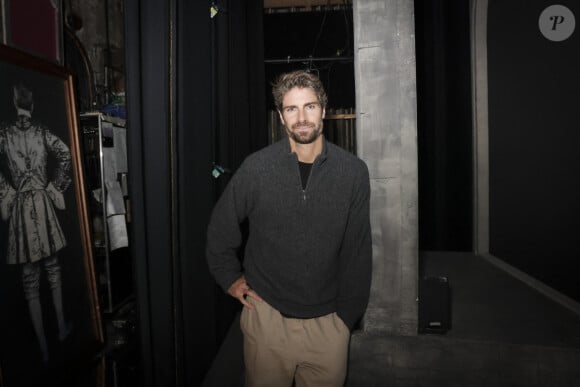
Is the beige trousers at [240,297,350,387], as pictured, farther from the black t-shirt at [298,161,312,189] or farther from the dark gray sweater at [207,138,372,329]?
the black t-shirt at [298,161,312,189]

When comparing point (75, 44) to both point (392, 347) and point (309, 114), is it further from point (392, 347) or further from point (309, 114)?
point (392, 347)

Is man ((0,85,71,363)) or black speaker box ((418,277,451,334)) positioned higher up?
man ((0,85,71,363))

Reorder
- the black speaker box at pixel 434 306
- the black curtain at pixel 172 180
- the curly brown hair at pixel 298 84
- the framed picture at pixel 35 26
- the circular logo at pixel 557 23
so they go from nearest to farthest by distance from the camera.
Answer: the curly brown hair at pixel 298 84
the black curtain at pixel 172 180
the black speaker box at pixel 434 306
the framed picture at pixel 35 26
the circular logo at pixel 557 23

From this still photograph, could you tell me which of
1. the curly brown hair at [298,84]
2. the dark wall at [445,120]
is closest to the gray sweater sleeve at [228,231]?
the curly brown hair at [298,84]

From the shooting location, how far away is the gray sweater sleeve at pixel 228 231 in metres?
1.39

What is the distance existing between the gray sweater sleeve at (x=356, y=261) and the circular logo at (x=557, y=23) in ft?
7.07

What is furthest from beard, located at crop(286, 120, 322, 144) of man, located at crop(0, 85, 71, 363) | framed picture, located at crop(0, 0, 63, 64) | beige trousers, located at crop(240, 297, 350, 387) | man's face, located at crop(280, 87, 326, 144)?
framed picture, located at crop(0, 0, 63, 64)

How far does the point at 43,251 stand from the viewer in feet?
6.99

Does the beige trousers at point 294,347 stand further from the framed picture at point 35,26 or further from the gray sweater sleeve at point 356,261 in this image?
the framed picture at point 35,26

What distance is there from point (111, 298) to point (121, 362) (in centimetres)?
87

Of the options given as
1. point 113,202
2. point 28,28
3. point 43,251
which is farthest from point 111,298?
point 28,28

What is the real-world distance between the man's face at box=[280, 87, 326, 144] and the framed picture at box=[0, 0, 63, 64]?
208cm

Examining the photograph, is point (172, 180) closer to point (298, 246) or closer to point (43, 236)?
point (298, 246)

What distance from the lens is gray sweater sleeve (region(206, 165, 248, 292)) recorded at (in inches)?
54.7
